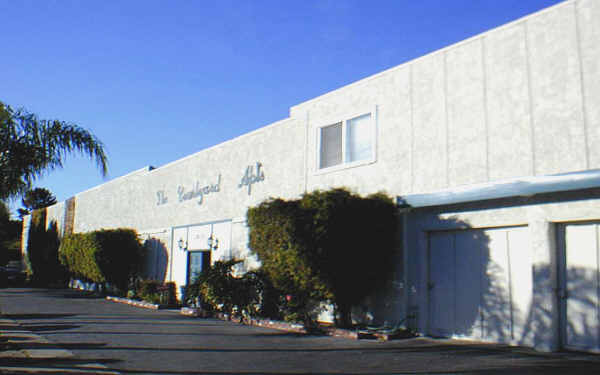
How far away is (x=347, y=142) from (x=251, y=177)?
452cm

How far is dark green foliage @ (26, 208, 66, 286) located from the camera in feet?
107

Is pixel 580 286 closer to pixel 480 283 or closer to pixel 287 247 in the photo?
pixel 480 283

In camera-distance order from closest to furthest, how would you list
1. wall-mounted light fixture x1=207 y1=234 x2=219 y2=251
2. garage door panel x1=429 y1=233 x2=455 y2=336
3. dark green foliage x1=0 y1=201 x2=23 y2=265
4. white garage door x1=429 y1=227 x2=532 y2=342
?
1. white garage door x1=429 y1=227 x2=532 y2=342
2. garage door panel x1=429 y1=233 x2=455 y2=336
3. wall-mounted light fixture x1=207 y1=234 x2=219 y2=251
4. dark green foliage x1=0 y1=201 x2=23 y2=265

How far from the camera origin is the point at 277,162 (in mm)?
15602

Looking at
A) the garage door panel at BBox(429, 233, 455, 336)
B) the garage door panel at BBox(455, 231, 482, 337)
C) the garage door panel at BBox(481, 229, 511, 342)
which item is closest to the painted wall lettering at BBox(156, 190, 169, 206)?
the garage door panel at BBox(429, 233, 455, 336)

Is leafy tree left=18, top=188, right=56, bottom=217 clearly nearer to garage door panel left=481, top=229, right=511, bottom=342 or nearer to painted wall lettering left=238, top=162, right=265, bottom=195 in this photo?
painted wall lettering left=238, top=162, right=265, bottom=195

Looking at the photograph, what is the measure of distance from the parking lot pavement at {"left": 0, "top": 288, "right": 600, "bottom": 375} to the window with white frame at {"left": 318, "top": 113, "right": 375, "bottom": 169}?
4.11 m

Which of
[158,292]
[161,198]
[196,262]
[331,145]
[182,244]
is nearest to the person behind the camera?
[331,145]

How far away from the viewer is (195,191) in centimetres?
1984

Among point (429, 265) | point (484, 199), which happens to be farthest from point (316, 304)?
point (484, 199)

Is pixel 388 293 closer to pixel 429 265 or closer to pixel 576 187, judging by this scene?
pixel 429 265

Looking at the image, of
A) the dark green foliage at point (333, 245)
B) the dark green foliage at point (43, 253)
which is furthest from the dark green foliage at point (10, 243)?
the dark green foliage at point (333, 245)

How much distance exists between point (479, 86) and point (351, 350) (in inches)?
207

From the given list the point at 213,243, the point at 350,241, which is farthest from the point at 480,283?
the point at 213,243
